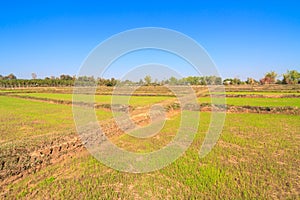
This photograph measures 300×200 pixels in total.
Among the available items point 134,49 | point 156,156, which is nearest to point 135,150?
point 156,156

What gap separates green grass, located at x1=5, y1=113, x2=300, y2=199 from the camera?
359cm

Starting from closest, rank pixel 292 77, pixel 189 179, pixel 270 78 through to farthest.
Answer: pixel 189 179 → pixel 292 77 → pixel 270 78

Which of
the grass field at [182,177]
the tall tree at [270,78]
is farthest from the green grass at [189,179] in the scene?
the tall tree at [270,78]

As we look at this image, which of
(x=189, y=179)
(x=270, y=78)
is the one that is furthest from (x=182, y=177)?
(x=270, y=78)

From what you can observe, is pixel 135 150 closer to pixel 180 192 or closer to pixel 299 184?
pixel 180 192

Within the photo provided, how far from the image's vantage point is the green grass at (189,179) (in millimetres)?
3592

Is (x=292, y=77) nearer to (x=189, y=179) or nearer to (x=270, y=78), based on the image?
(x=270, y=78)

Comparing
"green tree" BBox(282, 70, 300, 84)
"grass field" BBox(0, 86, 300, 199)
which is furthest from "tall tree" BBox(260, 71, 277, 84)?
"grass field" BBox(0, 86, 300, 199)

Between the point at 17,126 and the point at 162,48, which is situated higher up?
the point at 162,48

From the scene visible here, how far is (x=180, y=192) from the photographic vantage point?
12.0 feet

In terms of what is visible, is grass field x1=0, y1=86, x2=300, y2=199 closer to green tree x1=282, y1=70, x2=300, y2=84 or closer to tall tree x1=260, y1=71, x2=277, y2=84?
green tree x1=282, y1=70, x2=300, y2=84

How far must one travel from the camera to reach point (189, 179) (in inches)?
163

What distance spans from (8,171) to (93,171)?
1.95 metres

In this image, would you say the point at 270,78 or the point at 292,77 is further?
the point at 270,78
